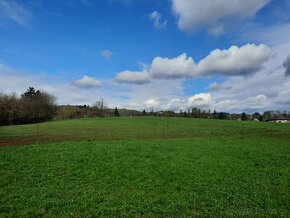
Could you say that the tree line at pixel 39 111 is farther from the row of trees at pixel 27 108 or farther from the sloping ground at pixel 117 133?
the sloping ground at pixel 117 133

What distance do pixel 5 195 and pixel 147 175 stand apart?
6.35 m

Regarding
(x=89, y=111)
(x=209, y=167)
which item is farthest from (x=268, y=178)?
(x=89, y=111)

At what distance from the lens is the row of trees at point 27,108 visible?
342ft

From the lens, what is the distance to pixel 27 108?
377ft

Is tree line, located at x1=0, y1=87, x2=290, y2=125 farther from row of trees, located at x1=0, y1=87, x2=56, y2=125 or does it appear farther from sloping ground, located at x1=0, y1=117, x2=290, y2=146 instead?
sloping ground, located at x1=0, y1=117, x2=290, y2=146

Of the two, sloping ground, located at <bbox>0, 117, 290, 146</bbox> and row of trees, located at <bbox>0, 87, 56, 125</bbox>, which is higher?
row of trees, located at <bbox>0, 87, 56, 125</bbox>

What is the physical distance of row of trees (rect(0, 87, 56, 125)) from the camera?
104213 mm

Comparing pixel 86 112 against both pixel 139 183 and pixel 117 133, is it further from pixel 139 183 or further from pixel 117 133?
pixel 139 183

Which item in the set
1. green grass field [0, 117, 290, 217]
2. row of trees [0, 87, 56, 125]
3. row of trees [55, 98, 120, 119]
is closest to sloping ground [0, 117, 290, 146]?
green grass field [0, 117, 290, 217]

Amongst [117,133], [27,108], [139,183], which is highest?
[27,108]

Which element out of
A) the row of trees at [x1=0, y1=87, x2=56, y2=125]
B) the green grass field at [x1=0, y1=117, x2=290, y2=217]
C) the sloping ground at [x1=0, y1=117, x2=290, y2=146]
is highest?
the row of trees at [x1=0, y1=87, x2=56, y2=125]

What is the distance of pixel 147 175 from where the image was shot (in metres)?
14.3

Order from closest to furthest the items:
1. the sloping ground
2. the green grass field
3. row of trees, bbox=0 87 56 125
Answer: the green grass field
the sloping ground
row of trees, bbox=0 87 56 125

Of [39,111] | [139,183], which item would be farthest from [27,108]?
[139,183]
